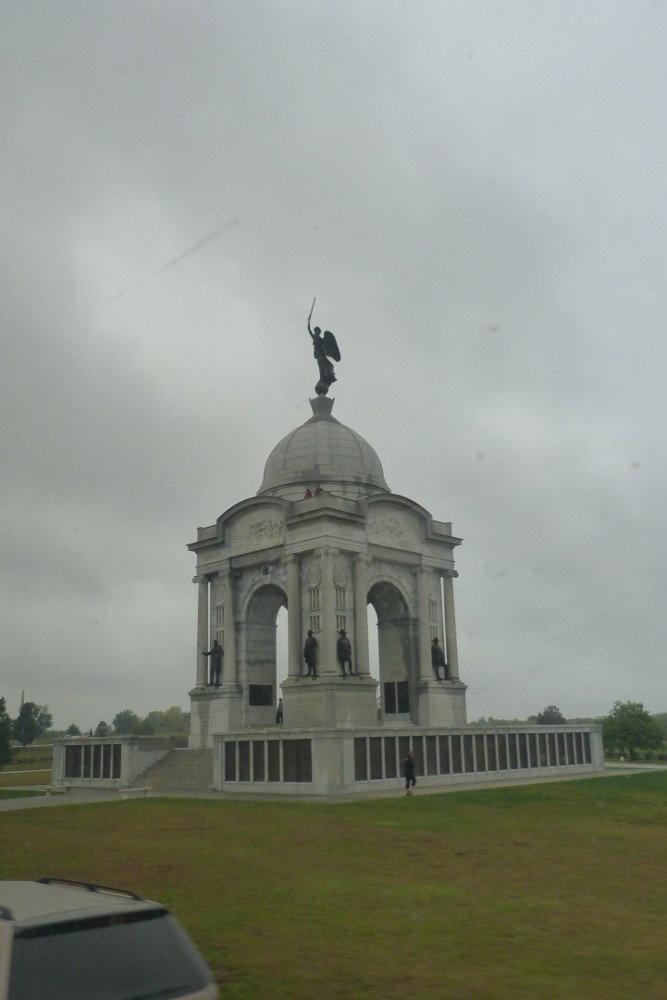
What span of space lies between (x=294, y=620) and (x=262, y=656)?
5611 mm

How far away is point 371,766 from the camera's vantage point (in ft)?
103

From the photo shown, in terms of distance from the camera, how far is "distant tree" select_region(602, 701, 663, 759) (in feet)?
207

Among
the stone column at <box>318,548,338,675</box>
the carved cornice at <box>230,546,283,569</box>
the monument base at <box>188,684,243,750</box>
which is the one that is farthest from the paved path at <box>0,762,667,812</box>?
the carved cornice at <box>230,546,283,569</box>

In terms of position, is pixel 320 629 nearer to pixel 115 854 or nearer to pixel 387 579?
pixel 387 579

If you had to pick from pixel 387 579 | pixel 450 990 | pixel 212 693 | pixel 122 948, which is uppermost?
pixel 387 579

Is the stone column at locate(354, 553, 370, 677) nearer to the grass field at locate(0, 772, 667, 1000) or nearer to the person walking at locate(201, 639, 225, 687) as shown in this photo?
the person walking at locate(201, 639, 225, 687)

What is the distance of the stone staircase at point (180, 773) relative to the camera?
3485 cm

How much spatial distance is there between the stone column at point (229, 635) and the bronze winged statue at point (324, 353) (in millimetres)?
13123

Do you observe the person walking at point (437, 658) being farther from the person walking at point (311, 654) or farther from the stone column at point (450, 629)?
the person walking at point (311, 654)

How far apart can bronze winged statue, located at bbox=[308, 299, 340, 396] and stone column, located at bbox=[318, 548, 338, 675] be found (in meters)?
14.5

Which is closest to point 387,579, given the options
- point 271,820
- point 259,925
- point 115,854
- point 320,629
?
point 320,629

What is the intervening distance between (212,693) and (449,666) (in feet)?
39.1

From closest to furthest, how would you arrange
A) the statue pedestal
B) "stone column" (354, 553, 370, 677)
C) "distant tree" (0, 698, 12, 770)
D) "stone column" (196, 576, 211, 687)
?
the statue pedestal → "stone column" (354, 553, 370, 677) → "stone column" (196, 576, 211, 687) → "distant tree" (0, 698, 12, 770)

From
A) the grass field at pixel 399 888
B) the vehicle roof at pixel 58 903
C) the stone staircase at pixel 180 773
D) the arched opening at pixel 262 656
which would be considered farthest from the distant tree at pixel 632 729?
the vehicle roof at pixel 58 903
